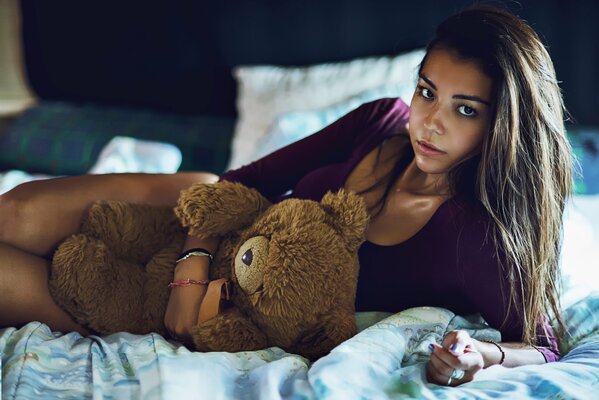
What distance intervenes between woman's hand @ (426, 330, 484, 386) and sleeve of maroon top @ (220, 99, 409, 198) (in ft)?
1.75

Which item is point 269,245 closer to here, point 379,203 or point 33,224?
point 379,203

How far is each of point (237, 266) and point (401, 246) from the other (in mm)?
323

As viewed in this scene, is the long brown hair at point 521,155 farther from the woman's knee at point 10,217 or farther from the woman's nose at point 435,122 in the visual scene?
the woman's knee at point 10,217

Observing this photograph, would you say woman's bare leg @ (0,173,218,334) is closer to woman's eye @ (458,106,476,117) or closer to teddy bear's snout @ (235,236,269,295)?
teddy bear's snout @ (235,236,269,295)

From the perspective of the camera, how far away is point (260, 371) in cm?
103

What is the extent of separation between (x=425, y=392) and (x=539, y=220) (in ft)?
1.25

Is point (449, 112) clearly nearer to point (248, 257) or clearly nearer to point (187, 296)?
point (248, 257)

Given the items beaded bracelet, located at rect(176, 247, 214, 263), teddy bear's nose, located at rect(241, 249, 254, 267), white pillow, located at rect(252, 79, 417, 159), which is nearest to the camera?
teddy bear's nose, located at rect(241, 249, 254, 267)

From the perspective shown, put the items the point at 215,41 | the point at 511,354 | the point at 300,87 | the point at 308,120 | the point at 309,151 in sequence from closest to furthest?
the point at 511,354
the point at 309,151
the point at 308,120
the point at 300,87
the point at 215,41

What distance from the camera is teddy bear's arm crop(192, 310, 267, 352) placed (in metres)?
1.11

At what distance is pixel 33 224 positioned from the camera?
1223mm

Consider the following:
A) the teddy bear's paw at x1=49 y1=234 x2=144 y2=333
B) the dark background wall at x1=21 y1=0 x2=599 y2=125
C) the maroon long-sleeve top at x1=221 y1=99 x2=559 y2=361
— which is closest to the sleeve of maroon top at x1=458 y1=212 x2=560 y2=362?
the maroon long-sleeve top at x1=221 y1=99 x2=559 y2=361

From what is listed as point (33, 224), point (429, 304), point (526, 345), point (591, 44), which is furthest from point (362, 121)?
point (591, 44)

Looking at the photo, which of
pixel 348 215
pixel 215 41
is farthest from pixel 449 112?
pixel 215 41
